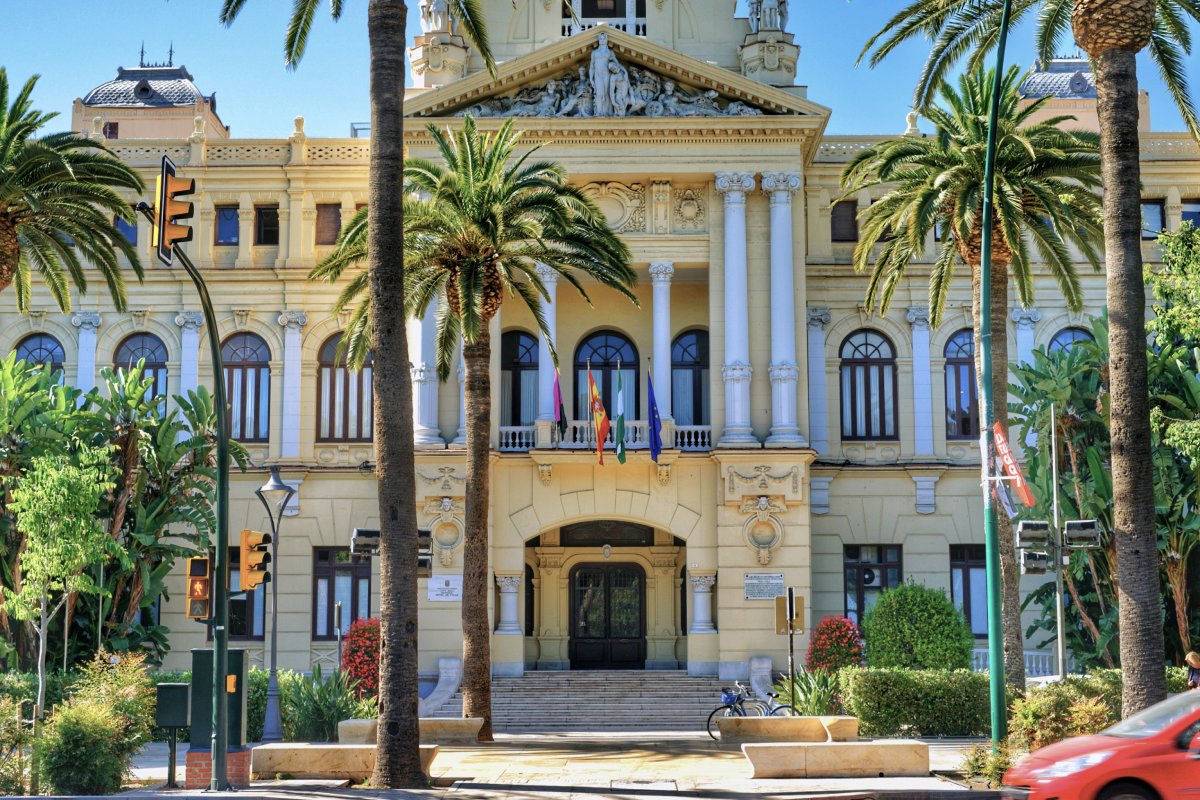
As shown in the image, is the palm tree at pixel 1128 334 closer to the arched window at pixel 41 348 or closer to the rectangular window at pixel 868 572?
the rectangular window at pixel 868 572

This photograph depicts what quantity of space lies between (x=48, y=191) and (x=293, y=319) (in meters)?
12.0

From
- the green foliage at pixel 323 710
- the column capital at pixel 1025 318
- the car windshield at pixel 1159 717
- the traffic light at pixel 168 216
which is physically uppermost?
the column capital at pixel 1025 318

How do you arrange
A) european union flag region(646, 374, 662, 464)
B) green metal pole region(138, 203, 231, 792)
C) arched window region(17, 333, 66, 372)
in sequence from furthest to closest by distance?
arched window region(17, 333, 66, 372), european union flag region(646, 374, 662, 464), green metal pole region(138, 203, 231, 792)

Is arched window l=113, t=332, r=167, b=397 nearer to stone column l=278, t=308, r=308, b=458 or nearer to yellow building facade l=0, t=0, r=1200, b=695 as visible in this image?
yellow building facade l=0, t=0, r=1200, b=695

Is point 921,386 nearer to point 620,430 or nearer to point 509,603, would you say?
point 620,430

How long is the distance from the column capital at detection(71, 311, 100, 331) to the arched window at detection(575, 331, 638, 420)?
1372 cm

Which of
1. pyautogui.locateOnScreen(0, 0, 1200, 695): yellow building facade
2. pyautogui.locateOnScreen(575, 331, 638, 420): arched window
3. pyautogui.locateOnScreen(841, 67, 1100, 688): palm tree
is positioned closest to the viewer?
pyautogui.locateOnScreen(841, 67, 1100, 688): palm tree

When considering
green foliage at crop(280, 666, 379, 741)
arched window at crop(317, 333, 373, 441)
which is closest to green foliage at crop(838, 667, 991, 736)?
green foliage at crop(280, 666, 379, 741)

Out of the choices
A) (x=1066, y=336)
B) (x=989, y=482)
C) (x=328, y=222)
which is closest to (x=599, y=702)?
(x=328, y=222)

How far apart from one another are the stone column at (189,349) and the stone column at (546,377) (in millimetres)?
10029

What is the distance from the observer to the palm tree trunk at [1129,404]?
65.3ft

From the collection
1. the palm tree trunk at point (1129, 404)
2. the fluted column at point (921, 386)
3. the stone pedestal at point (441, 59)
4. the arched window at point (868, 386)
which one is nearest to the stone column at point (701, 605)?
the arched window at point (868, 386)

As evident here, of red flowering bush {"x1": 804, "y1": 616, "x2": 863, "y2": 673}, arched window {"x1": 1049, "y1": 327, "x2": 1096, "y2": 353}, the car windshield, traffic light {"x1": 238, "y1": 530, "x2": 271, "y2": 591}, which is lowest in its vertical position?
red flowering bush {"x1": 804, "y1": 616, "x2": 863, "y2": 673}

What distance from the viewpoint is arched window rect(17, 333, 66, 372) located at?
4328cm
